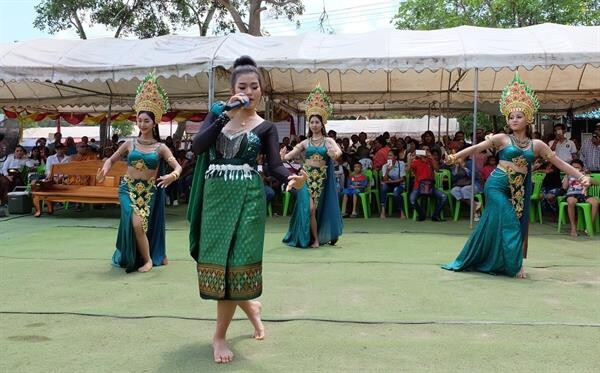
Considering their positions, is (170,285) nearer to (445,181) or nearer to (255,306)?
(255,306)

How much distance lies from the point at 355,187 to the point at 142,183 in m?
5.09

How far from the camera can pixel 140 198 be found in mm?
5934

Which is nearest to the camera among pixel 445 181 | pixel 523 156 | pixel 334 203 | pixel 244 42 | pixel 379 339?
pixel 379 339

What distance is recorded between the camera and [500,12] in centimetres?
2273

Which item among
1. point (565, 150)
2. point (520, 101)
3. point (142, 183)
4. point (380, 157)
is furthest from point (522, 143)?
point (565, 150)

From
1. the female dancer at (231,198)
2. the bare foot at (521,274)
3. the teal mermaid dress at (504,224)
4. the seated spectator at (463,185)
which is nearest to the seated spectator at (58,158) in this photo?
the seated spectator at (463,185)

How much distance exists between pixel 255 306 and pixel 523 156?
3216 mm

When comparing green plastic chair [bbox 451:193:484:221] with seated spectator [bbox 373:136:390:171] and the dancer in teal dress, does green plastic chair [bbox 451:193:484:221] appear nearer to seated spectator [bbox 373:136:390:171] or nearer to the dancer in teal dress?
seated spectator [bbox 373:136:390:171]

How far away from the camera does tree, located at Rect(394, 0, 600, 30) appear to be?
21.4 m

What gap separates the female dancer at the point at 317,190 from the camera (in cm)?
713

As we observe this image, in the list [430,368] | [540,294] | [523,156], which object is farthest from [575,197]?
[430,368]

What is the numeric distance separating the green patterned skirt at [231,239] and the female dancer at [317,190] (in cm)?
363

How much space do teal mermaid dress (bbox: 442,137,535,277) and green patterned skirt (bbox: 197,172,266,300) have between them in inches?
118

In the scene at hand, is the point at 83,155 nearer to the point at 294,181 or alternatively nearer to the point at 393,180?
the point at 393,180
